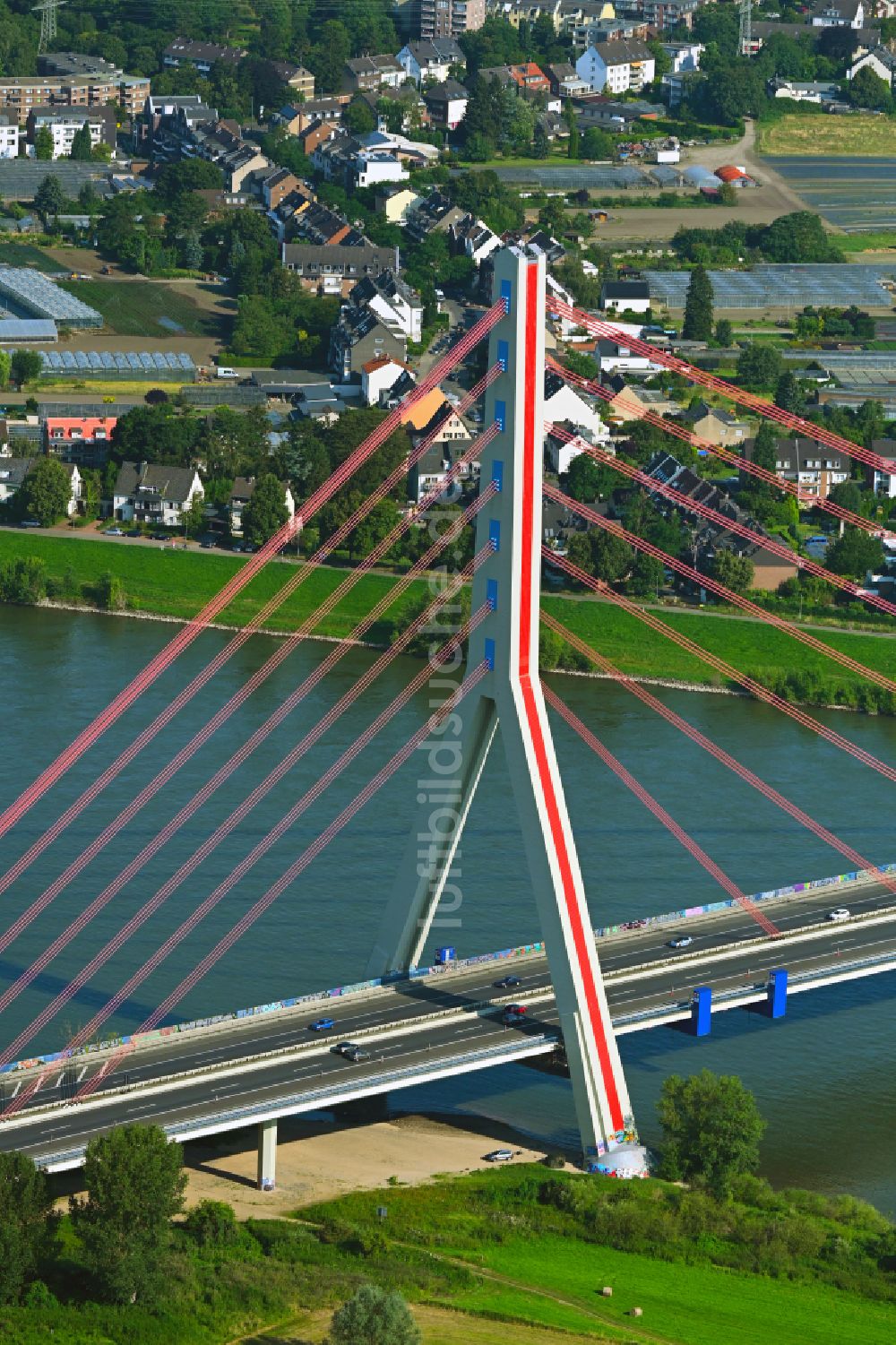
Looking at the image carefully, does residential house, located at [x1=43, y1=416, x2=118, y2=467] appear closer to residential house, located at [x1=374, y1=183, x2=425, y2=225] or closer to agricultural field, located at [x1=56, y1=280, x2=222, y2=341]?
agricultural field, located at [x1=56, y1=280, x2=222, y2=341]

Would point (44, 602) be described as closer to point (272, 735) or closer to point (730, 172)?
point (272, 735)

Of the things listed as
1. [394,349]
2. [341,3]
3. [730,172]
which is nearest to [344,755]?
[394,349]

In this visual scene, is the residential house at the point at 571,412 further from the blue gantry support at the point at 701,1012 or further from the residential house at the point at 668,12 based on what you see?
the residential house at the point at 668,12

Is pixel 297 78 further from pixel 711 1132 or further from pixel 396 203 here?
pixel 711 1132

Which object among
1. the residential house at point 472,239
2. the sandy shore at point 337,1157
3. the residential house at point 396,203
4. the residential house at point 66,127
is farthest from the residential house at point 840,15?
the sandy shore at point 337,1157

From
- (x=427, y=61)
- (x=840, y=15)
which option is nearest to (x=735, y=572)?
(x=427, y=61)
